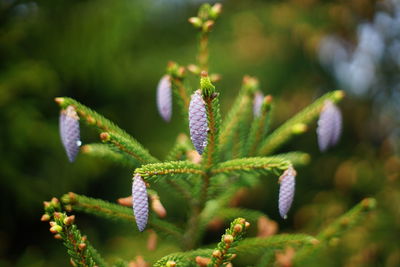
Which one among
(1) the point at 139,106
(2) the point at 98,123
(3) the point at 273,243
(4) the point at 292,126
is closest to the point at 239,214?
(3) the point at 273,243

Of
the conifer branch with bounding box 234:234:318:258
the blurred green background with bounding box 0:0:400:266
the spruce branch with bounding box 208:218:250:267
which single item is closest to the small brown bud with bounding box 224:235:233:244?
the spruce branch with bounding box 208:218:250:267

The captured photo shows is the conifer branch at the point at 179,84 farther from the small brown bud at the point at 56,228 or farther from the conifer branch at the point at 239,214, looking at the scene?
the small brown bud at the point at 56,228

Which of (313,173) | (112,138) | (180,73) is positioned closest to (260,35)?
(313,173)

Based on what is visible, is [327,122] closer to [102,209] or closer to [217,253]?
[217,253]

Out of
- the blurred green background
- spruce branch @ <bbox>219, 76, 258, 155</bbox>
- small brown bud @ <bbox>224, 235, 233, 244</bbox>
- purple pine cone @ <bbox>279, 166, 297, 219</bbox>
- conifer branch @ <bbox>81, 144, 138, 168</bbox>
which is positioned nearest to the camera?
small brown bud @ <bbox>224, 235, 233, 244</bbox>

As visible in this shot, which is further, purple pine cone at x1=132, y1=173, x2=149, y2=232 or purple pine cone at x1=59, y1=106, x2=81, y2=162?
purple pine cone at x1=59, y1=106, x2=81, y2=162

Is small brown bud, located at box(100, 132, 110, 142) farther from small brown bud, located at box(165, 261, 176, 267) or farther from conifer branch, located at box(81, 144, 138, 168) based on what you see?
small brown bud, located at box(165, 261, 176, 267)
